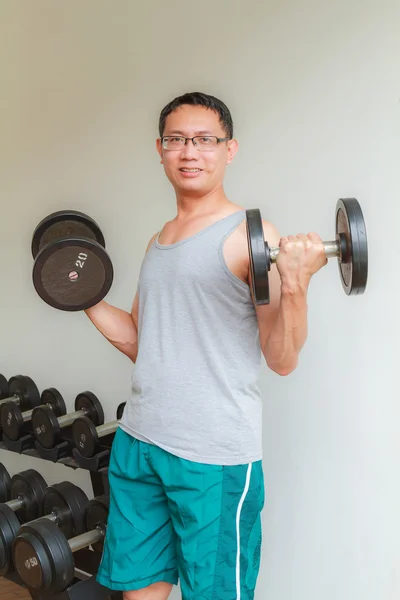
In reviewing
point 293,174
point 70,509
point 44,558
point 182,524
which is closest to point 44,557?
point 44,558

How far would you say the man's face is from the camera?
3.98 ft

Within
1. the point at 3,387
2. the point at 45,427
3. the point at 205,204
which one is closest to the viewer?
the point at 205,204

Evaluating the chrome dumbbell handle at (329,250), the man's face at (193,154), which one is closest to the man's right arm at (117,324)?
the man's face at (193,154)

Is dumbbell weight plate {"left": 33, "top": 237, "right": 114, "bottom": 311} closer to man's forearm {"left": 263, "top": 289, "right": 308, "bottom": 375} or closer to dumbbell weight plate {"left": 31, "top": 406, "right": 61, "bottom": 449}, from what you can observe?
man's forearm {"left": 263, "top": 289, "right": 308, "bottom": 375}

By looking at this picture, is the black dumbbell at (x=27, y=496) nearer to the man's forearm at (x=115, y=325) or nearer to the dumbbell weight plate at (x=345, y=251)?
the man's forearm at (x=115, y=325)

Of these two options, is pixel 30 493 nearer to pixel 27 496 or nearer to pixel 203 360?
pixel 27 496

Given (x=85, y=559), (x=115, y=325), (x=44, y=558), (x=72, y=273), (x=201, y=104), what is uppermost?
(x=201, y=104)

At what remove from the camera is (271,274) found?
3.88 ft

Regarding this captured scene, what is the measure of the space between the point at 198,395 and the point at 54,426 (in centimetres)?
80

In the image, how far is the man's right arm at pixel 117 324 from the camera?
4.68 ft

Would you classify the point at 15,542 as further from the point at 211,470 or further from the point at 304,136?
the point at 304,136

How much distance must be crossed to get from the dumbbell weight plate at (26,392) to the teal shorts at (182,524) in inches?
36.6

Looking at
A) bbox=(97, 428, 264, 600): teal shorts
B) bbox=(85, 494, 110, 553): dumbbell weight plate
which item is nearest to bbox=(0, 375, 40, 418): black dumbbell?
bbox=(85, 494, 110, 553): dumbbell weight plate

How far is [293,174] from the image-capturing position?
5.39 feet
